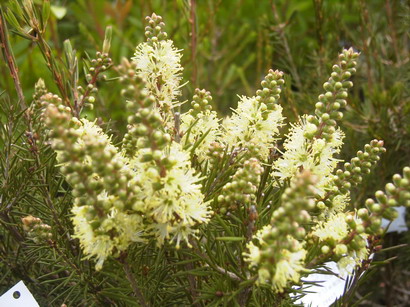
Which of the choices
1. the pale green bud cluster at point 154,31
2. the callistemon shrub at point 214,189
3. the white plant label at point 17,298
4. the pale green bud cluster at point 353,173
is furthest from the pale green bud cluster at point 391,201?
the white plant label at point 17,298

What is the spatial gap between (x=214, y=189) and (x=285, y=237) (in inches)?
6.7

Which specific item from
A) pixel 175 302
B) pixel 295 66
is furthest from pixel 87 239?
pixel 295 66

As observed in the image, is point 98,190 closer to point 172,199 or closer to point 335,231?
point 172,199

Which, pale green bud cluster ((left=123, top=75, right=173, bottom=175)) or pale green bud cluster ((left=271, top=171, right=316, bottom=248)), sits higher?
pale green bud cluster ((left=123, top=75, right=173, bottom=175))

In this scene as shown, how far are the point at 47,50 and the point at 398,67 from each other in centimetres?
95

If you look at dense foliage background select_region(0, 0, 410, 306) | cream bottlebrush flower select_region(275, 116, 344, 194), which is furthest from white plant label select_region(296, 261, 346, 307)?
cream bottlebrush flower select_region(275, 116, 344, 194)

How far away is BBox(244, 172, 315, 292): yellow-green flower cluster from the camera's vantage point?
41 cm

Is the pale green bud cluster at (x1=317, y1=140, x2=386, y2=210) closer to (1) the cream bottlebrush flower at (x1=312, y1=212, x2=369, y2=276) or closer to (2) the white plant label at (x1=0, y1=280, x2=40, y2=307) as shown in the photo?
(1) the cream bottlebrush flower at (x1=312, y1=212, x2=369, y2=276)

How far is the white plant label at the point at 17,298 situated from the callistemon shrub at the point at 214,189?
14cm

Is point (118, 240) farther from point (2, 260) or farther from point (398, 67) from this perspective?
point (398, 67)

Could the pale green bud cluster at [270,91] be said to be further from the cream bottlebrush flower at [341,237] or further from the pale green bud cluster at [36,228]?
the pale green bud cluster at [36,228]

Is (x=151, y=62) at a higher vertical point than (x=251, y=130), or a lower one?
higher

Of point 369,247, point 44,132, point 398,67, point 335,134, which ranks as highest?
point 44,132

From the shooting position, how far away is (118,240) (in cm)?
49
